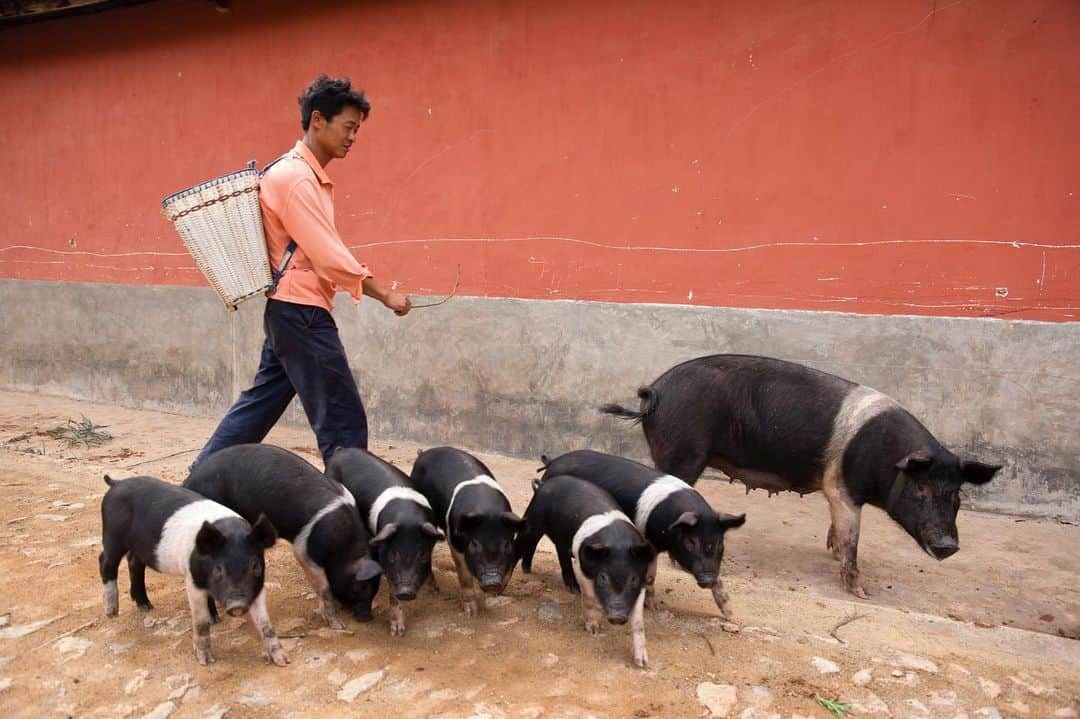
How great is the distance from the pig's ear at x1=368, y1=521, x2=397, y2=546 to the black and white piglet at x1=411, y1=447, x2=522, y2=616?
0.29 meters

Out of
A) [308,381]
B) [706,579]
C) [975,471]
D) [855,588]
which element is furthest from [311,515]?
[975,471]

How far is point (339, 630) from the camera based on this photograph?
11.6 ft

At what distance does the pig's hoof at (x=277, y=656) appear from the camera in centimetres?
322

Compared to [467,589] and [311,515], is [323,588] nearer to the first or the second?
[311,515]

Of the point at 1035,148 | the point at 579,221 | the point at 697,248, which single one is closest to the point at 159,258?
the point at 579,221

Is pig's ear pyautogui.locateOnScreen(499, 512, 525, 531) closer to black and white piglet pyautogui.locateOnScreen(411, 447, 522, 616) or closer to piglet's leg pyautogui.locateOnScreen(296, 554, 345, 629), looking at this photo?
black and white piglet pyautogui.locateOnScreen(411, 447, 522, 616)

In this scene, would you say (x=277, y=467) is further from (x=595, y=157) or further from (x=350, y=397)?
(x=595, y=157)

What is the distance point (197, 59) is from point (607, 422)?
480cm

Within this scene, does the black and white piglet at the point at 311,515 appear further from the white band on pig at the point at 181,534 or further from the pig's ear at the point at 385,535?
the white band on pig at the point at 181,534

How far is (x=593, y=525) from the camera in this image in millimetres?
3562

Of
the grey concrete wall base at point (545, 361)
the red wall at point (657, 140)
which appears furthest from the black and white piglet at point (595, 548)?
the red wall at point (657, 140)

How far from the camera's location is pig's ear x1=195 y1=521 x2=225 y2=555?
121 inches

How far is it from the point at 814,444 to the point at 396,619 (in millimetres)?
2179

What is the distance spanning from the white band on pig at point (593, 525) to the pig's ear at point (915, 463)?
1.35 metres
